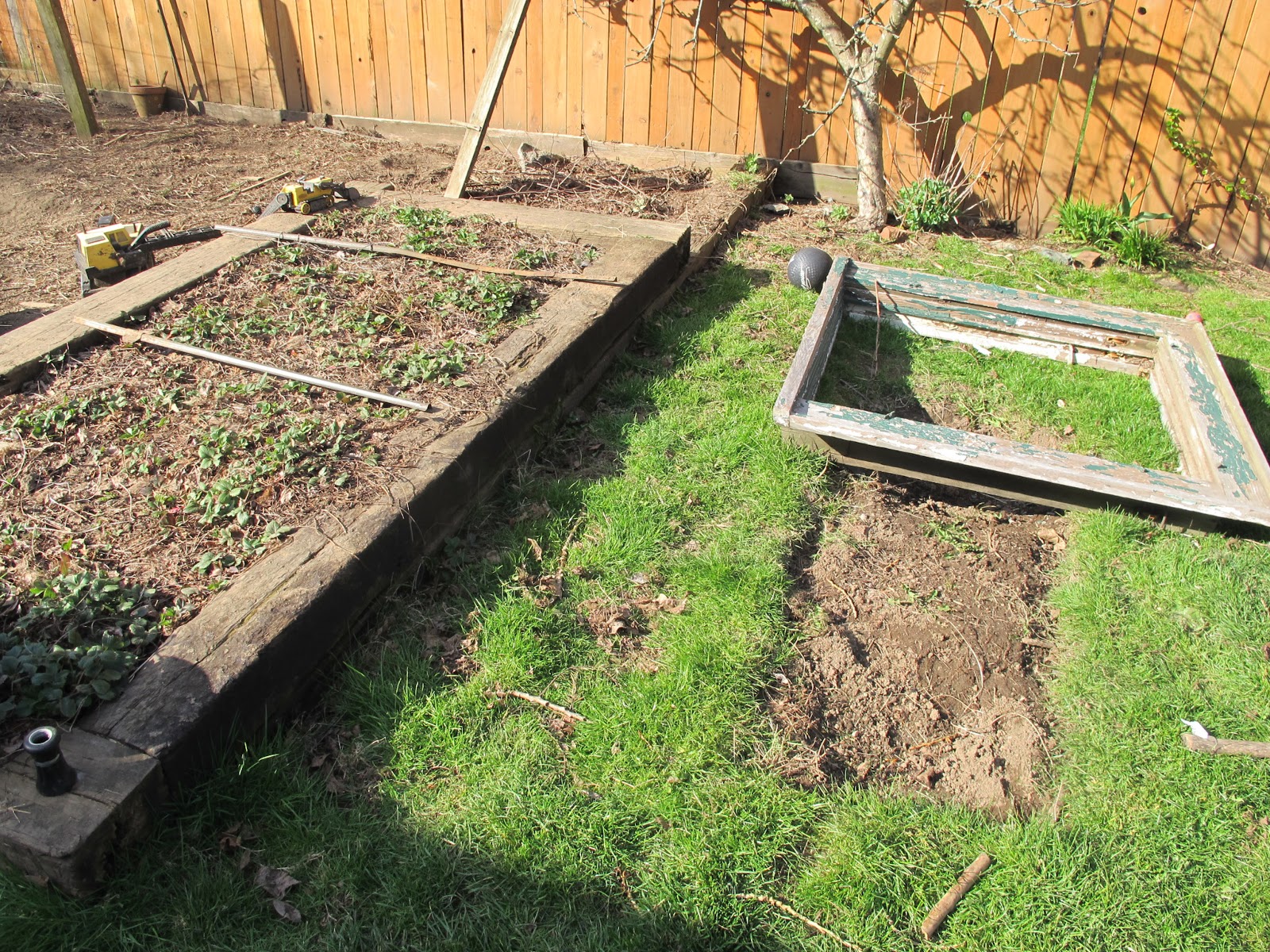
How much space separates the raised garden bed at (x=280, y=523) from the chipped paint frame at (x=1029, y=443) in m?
1.06

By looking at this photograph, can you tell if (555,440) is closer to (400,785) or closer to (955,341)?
(400,785)

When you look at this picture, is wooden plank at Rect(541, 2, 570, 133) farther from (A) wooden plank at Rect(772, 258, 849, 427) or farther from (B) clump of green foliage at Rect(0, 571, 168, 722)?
(B) clump of green foliage at Rect(0, 571, 168, 722)

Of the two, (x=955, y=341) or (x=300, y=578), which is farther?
(x=955, y=341)

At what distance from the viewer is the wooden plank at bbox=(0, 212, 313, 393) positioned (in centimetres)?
362

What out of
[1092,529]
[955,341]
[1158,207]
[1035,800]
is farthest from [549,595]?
[1158,207]

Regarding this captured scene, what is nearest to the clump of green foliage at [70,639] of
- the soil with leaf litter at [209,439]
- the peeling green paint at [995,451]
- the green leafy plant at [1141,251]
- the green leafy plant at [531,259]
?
the soil with leaf litter at [209,439]

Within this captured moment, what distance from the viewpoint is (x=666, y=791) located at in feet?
8.08

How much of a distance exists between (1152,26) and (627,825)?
6.13 meters

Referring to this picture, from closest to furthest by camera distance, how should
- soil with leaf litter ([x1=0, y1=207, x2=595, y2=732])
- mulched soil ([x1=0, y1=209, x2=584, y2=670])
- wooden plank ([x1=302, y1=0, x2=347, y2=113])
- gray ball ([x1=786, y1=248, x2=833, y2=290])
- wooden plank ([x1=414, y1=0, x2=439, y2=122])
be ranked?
soil with leaf litter ([x1=0, y1=207, x2=595, y2=732]), mulched soil ([x1=0, y1=209, x2=584, y2=670]), gray ball ([x1=786, y1=248, x2=833, y2=290]), wooden plank ([x1=414, y1=0, x2=439, y2=122]), wooden plank ([x1=302, y1=0, x2=347, y2=113])

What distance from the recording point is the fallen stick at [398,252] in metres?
4.60

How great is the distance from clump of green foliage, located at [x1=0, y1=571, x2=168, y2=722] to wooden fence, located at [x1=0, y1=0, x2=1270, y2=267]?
570 cm

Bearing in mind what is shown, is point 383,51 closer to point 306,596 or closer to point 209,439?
point 209,439

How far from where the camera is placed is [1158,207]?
618 centimetres

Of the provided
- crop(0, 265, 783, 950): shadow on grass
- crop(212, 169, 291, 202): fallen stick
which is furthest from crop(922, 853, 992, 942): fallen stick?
crop(212, 169, 291, 202): fallen stick
